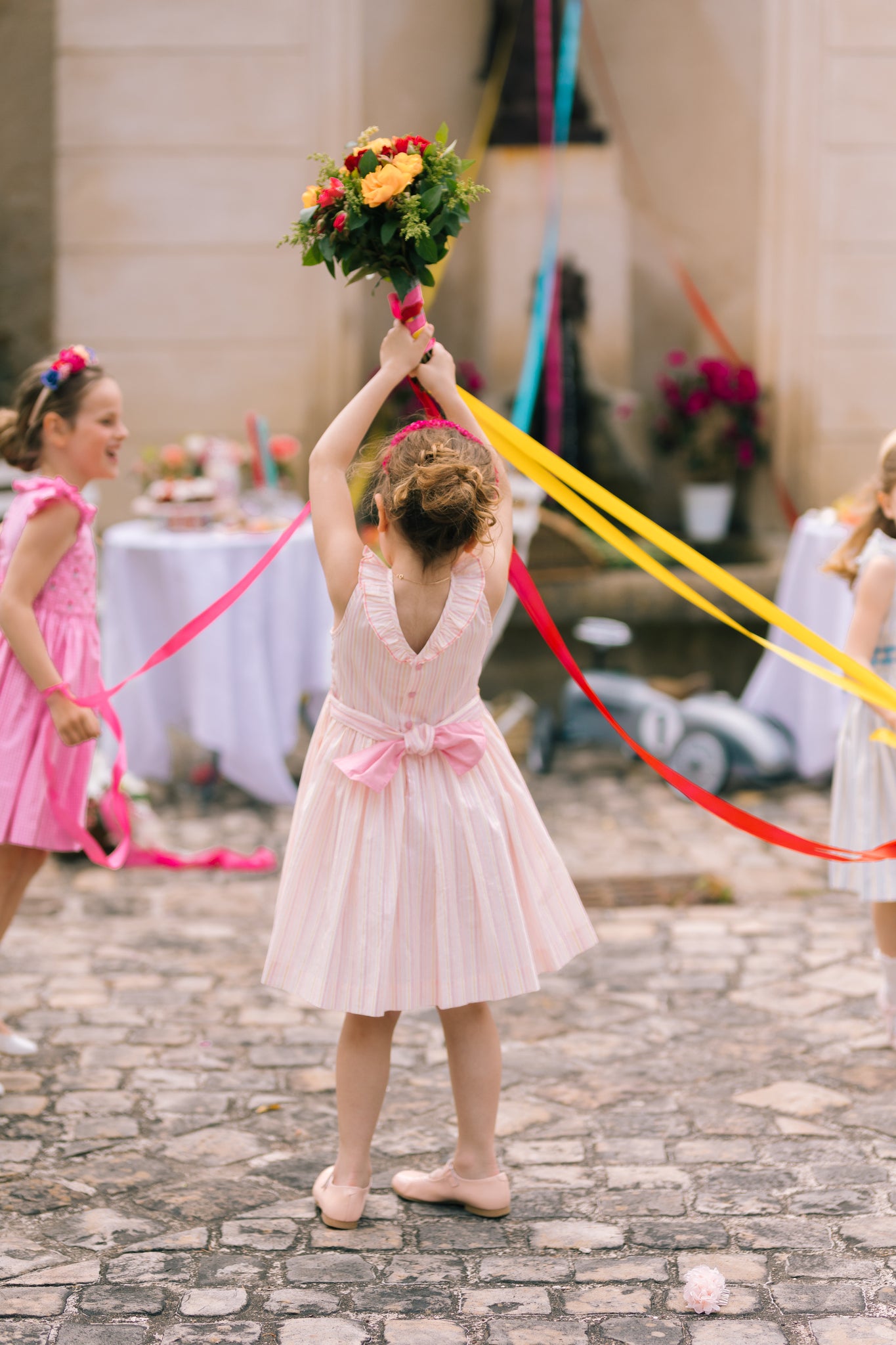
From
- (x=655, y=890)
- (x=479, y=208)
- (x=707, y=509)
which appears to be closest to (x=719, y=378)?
(x=707, y=509)

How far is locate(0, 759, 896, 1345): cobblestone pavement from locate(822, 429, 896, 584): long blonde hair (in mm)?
1139

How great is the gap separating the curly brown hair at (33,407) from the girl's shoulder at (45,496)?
0.10 metres

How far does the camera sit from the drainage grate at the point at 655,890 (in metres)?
4.90

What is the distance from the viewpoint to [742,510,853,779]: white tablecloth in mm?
5965

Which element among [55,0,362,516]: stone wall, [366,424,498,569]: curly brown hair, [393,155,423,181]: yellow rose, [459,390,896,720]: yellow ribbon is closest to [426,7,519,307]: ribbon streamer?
[55,0,362,516]: stone wall

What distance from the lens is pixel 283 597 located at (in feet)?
19.4

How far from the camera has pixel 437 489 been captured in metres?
2.64

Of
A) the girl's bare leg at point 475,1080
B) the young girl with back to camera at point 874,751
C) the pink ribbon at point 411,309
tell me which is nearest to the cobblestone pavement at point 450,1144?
the girl's bare leg at point 475,1080

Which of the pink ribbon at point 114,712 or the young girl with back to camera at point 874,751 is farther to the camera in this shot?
the young girl with back to camera at point 874,751

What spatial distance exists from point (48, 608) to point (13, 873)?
23.9 inches

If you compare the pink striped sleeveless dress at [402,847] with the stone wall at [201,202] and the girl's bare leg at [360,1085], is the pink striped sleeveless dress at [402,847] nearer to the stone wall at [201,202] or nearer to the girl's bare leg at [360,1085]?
the girl's bare leg at [360,1085]

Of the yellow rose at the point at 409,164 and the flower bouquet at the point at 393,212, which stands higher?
the yellow rose at the point at 409,164

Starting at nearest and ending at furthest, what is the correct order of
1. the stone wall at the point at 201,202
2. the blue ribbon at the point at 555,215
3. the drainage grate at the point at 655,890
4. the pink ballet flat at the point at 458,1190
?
1. the pink ballet flat at the point at 458,1190
2. the drainage grate at the point at 655,890
3. the stone wall at the point at 201,202
4. the blue ribbon at the point at 555,215

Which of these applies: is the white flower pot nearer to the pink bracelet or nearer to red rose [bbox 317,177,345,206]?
the pink bracelet
